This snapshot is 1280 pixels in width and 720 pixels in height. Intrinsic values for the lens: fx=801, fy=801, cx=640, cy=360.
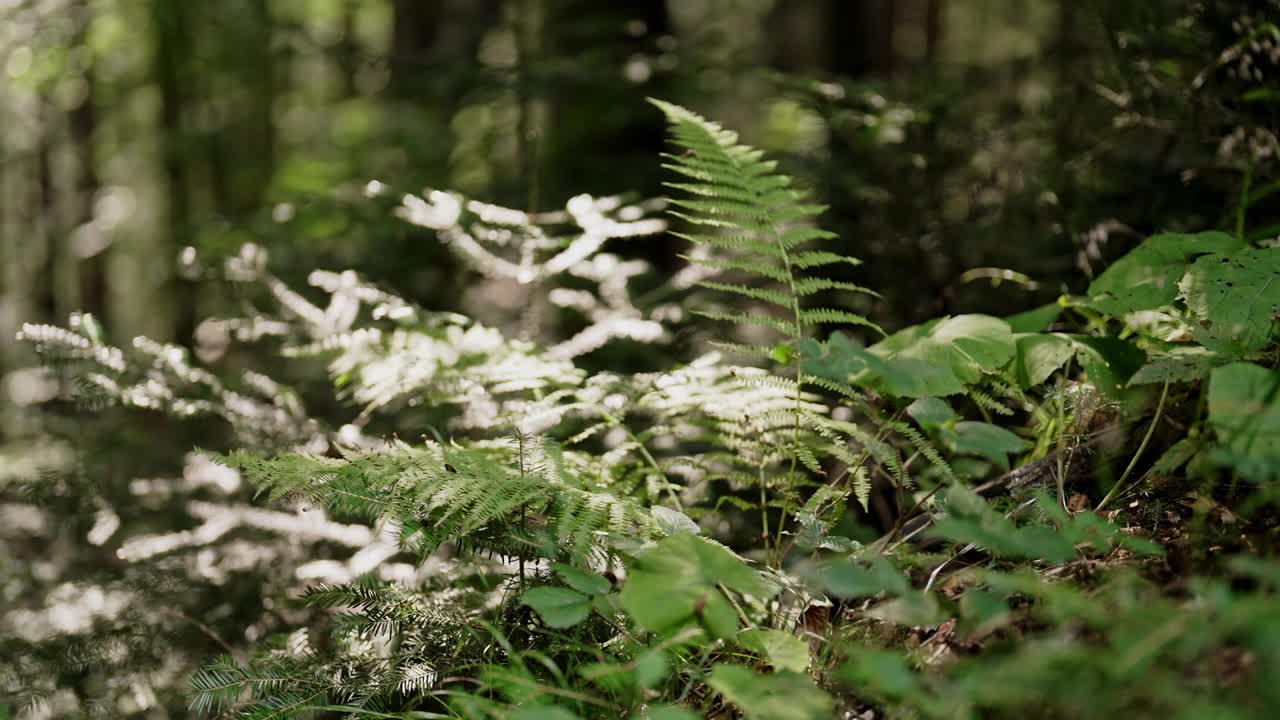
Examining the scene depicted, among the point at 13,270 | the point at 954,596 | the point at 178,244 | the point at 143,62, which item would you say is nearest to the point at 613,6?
the point at 178,244

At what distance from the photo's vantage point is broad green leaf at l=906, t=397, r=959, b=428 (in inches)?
50.3

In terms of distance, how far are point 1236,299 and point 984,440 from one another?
690mm

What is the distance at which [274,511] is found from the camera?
2.55 meters

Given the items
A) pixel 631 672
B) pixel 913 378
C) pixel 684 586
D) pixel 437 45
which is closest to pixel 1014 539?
pixel 913 378

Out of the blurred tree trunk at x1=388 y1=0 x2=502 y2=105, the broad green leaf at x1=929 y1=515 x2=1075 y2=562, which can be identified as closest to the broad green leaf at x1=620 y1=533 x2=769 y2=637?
the broad green leaf at x1=929 y1=515 x2=1075 y2=562

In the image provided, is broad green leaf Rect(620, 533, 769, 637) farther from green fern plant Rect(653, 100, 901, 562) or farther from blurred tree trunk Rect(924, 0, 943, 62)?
blurred tree trunk Rect(924, 0, 943, 62)

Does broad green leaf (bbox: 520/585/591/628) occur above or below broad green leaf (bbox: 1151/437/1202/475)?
below

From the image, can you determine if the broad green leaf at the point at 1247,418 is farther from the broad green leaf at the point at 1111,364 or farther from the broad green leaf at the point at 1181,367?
the broad green leaf at the point at 1111,364

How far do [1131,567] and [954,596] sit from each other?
32 cm

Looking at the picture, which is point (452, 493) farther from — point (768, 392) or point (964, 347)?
point (964, 347)

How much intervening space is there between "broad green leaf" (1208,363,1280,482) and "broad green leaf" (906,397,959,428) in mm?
352

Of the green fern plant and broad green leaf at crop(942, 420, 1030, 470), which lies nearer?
broad green leaf at crop(942, 420, 1030, 470)

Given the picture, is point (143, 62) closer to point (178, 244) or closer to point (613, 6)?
point (178, 244)

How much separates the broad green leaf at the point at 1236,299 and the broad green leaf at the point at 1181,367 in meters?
0.03
